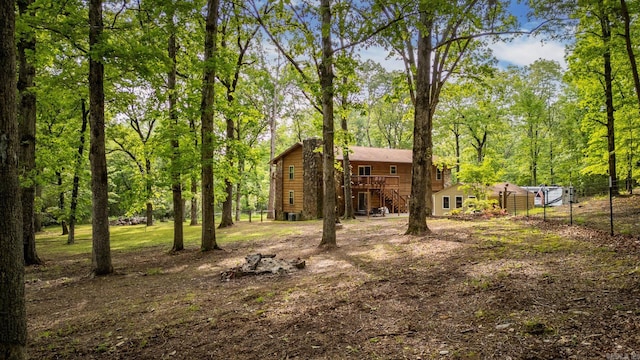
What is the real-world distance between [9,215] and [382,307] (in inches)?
182

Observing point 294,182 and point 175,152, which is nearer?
point 175,152

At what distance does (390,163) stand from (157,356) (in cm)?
2970

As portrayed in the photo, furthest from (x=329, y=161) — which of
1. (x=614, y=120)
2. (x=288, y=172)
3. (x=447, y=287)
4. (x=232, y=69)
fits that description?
(x=288, y=172)

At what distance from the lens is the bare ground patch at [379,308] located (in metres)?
3.66

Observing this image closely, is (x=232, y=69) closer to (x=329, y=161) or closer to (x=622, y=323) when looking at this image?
(x=329, y=161)

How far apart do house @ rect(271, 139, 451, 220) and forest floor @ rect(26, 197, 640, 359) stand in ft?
58.8

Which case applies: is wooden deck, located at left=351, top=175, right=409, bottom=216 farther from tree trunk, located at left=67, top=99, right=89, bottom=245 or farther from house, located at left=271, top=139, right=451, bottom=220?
tree trunk, located at left=67, top=99, right=89, bottom=245

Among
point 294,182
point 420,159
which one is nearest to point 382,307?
point 420,159

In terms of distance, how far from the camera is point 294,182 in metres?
29.2

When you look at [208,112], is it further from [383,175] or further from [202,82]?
[383,175]

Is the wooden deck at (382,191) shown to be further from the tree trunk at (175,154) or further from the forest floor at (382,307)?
the forest floor at (382,307)

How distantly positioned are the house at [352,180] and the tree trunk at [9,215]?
23196 mm

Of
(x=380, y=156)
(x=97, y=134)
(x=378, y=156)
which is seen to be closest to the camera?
(x=97, y=134)

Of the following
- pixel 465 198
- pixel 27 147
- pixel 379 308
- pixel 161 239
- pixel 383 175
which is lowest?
pixel 161 239
